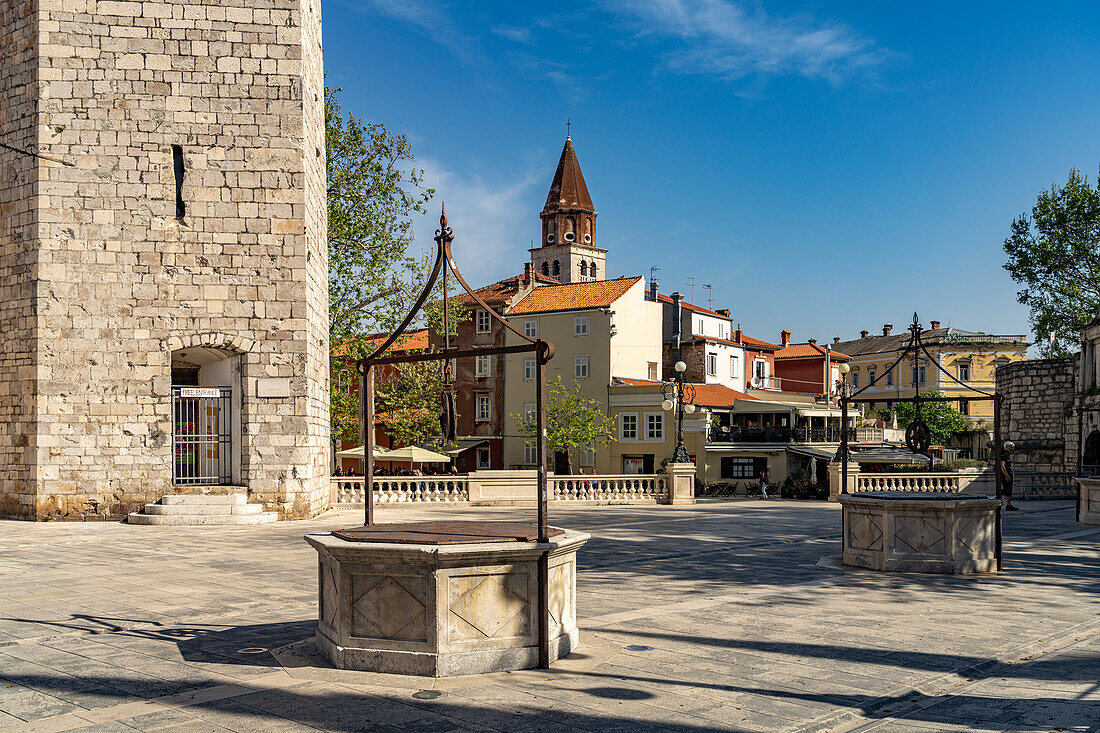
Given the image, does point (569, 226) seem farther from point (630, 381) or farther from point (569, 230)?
point (630, 381)

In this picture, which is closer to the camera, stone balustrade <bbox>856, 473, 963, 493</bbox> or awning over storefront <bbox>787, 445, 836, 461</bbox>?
stone balustrade <bbox>856, 473, 963, 493</bbox>

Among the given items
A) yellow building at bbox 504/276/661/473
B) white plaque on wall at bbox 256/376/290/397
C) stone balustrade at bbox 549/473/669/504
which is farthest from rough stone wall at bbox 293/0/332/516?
yellow building at bbox 504/276/661/473

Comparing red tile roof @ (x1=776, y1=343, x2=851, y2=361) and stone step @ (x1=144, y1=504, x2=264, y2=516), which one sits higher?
red tile roof @ (x1=776, y1=343, x2=851, y2=361)

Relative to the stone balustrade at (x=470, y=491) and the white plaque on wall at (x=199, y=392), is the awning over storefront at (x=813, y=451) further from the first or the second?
the white plaque on wall at (x=199, y=392)

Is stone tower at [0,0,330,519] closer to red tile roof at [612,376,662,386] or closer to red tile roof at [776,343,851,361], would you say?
red tile roof at [612,376,662,386]

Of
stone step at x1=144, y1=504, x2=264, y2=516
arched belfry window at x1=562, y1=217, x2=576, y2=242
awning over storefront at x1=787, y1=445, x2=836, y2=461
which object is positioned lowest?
awning over storefront at x1=787, y1=445, x2=836, y2=461

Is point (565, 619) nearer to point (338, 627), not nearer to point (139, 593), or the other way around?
point (338, 627)

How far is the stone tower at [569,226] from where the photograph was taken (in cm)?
9700

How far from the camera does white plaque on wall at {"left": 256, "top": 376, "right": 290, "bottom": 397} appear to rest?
59.9 ft

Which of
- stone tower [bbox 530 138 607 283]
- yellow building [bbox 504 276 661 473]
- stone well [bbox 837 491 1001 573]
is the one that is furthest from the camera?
stone tower [bbox 530 138 607 283]

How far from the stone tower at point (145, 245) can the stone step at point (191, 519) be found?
1.86 feet

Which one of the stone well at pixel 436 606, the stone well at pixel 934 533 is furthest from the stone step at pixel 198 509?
the stone well at pixel 436 606

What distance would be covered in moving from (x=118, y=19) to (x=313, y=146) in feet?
14.4

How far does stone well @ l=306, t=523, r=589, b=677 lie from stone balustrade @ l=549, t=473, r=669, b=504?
60.3 ft
